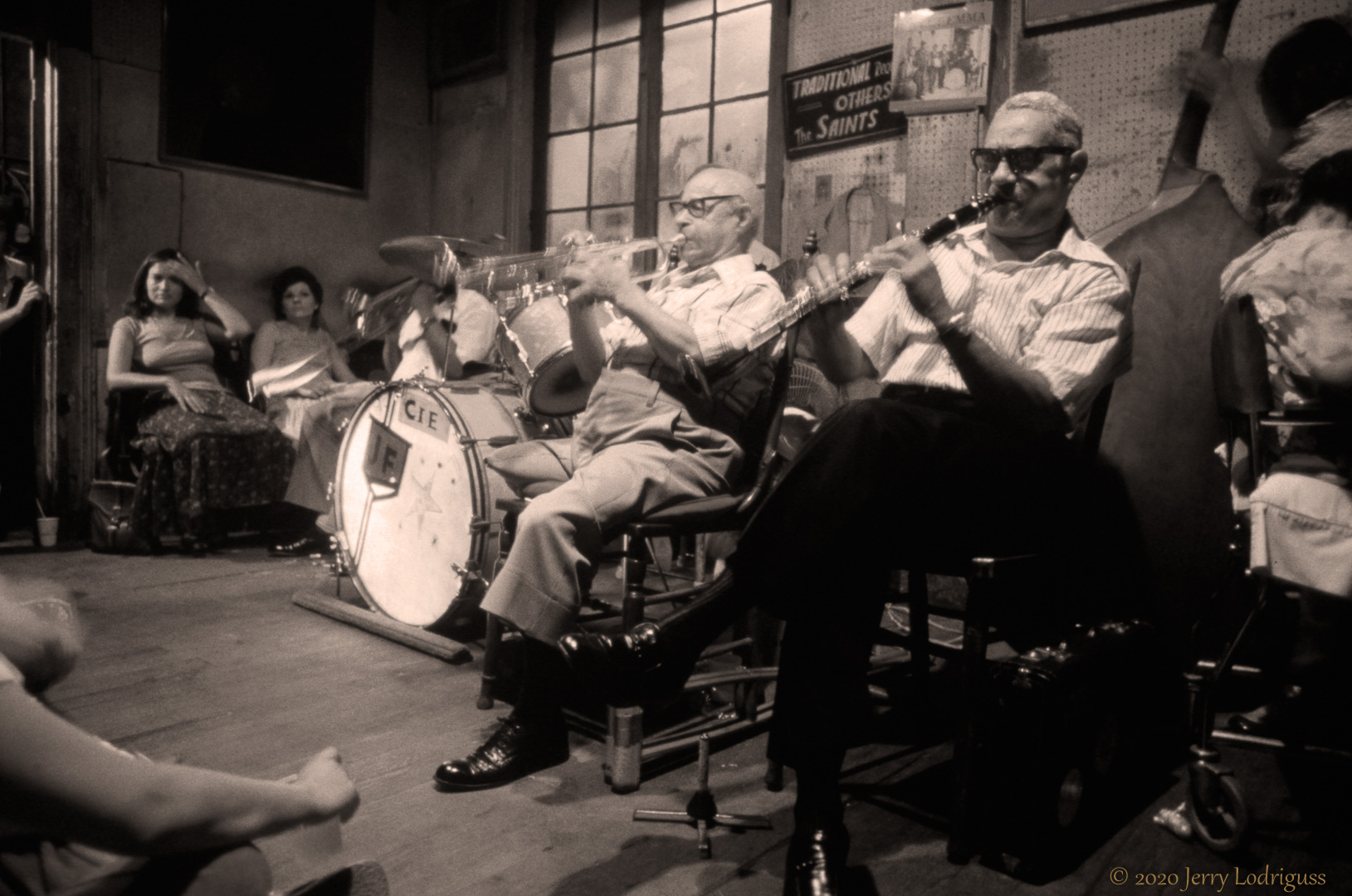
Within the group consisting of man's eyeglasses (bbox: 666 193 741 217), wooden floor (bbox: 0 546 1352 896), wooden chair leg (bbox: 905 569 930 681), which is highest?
man's eyeglasses (bbox: 666 193 741 217)

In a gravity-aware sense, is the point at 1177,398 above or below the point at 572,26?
below

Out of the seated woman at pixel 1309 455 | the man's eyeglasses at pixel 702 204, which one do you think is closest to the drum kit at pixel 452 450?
the man's eyeglasses at pixel 702 204

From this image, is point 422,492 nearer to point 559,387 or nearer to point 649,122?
point 559,387

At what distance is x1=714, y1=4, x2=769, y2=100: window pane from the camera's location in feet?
15.5

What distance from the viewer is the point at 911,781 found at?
6.81 feet

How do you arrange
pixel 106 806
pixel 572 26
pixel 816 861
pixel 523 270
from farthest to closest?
pixel 572 26
pixel 523 270
pixel 816 861
pixel 106 806

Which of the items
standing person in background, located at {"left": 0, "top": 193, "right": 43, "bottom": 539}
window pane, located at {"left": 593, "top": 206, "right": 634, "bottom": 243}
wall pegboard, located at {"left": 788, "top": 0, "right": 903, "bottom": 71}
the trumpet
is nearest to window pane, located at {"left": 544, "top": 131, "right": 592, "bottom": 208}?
window pane, located at {"left": 593, "top": 206, "right": 634, "bottom": 243}

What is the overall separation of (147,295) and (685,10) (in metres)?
3.40

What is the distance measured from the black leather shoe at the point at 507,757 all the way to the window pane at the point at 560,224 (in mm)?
4140

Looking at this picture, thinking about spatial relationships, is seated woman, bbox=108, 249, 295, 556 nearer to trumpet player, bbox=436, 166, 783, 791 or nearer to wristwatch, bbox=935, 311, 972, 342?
trumpet player, bbox=436, 166, 783, 791

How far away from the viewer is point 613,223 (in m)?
5.52

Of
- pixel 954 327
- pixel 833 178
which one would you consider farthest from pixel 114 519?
pixel 954 327

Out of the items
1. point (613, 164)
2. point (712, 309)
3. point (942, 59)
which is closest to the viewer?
point (712, 309)

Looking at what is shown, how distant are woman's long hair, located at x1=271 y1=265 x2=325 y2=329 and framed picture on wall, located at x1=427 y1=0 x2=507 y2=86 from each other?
6.14 feet
